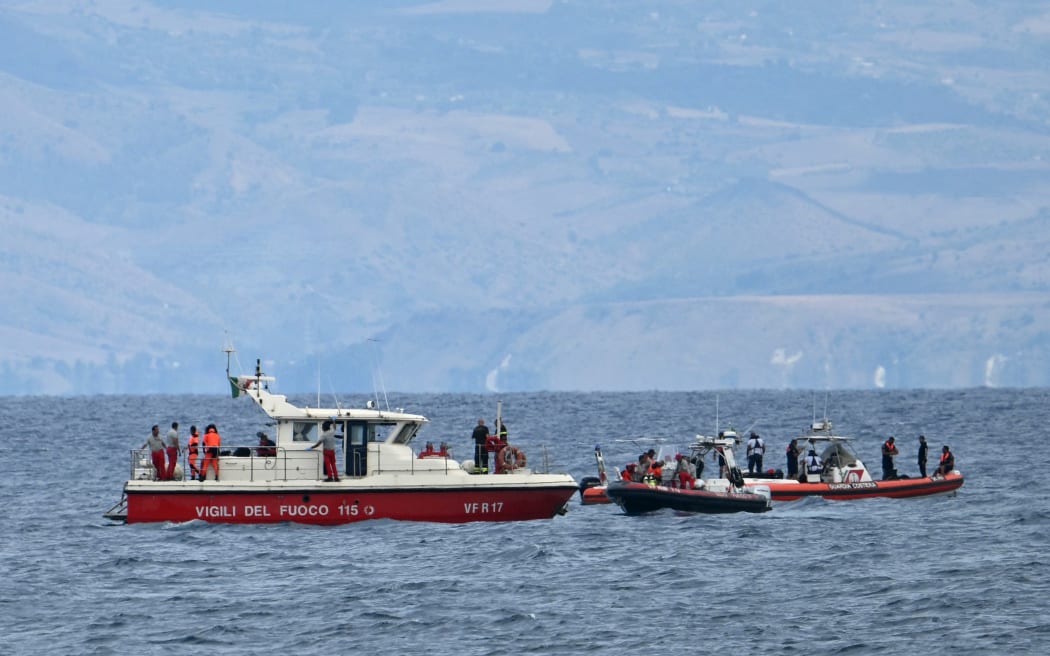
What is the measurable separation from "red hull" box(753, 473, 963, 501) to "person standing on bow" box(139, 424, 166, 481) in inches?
637

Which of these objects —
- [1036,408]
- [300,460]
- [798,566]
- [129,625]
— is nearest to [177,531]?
[300,460]

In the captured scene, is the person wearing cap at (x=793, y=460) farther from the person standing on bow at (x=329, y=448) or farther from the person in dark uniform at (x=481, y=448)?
the person standing on bow at (x=329, y=448)

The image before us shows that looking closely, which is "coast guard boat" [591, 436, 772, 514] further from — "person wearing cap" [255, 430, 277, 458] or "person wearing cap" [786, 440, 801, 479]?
"person wearing cap" [255, 430, 277, 458]

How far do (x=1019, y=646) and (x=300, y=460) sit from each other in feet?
65.1

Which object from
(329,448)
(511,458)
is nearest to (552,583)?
(329,448)

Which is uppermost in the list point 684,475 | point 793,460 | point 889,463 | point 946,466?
point 793,460

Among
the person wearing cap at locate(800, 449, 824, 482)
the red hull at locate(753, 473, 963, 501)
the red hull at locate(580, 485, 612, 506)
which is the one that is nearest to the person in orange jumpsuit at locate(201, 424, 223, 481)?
the red hull at locate(580, 485, 612, 506)

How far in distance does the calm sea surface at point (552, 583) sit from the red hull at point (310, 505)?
34 cm

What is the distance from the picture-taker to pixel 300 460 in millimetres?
51062

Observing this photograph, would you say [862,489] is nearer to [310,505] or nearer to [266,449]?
[310,505]

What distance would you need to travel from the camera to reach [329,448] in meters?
50.8

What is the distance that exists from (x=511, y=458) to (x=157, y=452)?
836 centimetres

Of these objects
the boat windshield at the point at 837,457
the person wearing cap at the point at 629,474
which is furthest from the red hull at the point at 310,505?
the boat windshield at the point at 837,457

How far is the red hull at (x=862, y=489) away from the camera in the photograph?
193 feet
